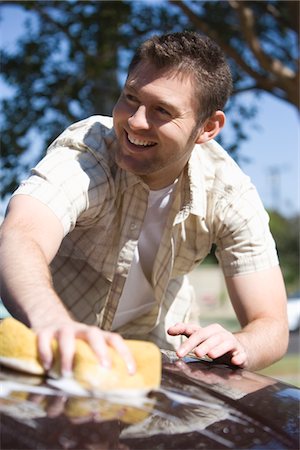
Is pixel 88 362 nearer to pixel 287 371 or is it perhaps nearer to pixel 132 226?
pixel 132 226

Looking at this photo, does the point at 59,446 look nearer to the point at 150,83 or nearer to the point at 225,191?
the point at 150,83

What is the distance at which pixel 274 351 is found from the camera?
2.33m

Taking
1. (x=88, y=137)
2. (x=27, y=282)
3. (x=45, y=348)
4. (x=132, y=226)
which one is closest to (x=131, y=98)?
(x=88, y=137)

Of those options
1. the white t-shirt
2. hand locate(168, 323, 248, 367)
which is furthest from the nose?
hand locate(168, 323, 248, 367)

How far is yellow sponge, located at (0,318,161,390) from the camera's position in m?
1.14

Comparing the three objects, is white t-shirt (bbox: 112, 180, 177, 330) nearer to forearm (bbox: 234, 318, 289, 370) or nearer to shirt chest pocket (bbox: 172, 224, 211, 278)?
shirt chest pocket (bbox: 172, 224, 211, 278)

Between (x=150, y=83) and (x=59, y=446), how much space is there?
1.55 metres

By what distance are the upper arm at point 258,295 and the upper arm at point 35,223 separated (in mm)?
765

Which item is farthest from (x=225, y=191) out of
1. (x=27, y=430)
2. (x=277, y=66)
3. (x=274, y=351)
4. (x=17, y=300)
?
(x=277, y=66)

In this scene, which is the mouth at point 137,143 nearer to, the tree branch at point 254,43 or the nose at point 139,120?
the nose at point 139,120

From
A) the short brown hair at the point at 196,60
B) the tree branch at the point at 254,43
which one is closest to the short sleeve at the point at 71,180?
the short brown hair at the point at 196,60

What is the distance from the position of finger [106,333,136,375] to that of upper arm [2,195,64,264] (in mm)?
848

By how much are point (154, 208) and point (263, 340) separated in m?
0.74

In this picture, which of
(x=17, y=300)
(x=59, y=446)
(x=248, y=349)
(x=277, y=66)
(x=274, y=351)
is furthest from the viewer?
(x=277, y=66)
